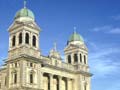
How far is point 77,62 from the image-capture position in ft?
263

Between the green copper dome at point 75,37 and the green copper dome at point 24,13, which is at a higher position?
the green copper dome at point 24,13

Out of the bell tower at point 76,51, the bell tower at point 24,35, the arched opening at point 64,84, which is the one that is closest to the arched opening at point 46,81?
the arched opening at point 64,84

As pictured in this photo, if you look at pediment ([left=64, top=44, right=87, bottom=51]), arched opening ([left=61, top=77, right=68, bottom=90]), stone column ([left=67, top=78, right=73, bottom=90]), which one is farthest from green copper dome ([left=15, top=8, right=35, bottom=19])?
stone column ([left=67, top=78, right=73, bottom=90])

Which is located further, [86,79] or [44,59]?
[86,79]

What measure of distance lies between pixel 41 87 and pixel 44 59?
6328 millimetres

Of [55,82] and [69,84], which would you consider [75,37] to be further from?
[55,82]

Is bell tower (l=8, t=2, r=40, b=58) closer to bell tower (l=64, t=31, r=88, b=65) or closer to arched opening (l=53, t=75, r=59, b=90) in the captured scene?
arched opening (l=53, t=75, r=59, b=90)

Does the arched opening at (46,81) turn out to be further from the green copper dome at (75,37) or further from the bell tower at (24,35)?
the green copper dome at (75,37)

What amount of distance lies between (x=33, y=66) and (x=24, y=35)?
20.7ft

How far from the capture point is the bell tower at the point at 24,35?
68188mm

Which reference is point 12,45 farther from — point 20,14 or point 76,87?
point 76,87

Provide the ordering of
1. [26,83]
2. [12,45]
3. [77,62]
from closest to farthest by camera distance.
A: [26,83]
[12,45]
[77,62]

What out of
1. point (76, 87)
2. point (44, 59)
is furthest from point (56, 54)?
point (76, 87)

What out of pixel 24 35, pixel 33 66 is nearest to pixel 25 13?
pixel 24 35
